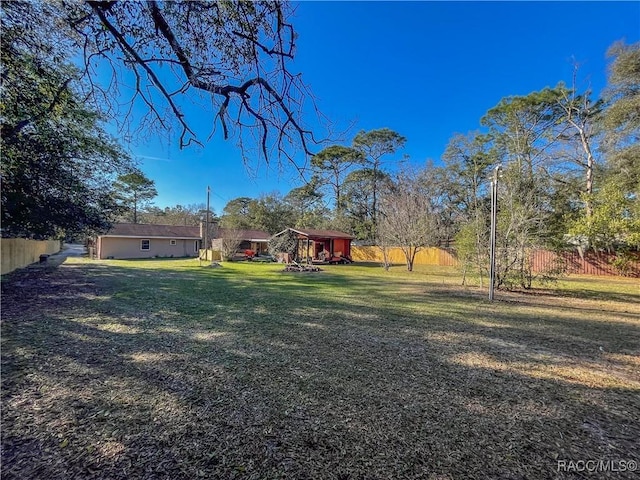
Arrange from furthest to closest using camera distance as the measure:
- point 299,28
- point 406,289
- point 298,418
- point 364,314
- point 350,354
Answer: point 406,289 < point 364,314 < point 350,354 < point 299,28 < point 298,418

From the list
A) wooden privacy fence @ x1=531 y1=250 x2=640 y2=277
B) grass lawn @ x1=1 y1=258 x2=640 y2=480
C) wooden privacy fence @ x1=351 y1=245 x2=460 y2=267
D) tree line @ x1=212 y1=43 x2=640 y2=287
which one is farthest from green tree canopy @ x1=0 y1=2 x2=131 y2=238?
wooden privacy fence @ x1=351 y1=245 x2=460 y2=267

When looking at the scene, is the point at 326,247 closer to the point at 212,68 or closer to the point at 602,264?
the point at 602,264

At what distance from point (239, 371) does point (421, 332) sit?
3.23m

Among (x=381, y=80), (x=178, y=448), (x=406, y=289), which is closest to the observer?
(x=178, y=448)

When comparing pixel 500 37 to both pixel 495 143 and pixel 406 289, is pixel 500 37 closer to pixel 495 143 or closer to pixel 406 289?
pixel 406 289

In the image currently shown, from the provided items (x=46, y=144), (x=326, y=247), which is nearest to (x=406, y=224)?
(x=326, y=247)

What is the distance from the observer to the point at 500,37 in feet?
29.6

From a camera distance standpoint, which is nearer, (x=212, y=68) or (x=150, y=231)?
(x=212, y=68)

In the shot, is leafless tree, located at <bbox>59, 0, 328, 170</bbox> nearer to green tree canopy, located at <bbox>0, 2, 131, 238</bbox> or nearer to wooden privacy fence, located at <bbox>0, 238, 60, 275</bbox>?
green tree canopy, located at <bbox>0, 2, 131, 238</bbox>

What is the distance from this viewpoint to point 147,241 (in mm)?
27922

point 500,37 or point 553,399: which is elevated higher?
point 500,37

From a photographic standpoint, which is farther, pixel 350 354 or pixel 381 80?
pixel 381 80

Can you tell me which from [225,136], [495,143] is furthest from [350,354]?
[495,143]

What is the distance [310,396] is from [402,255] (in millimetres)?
27400
